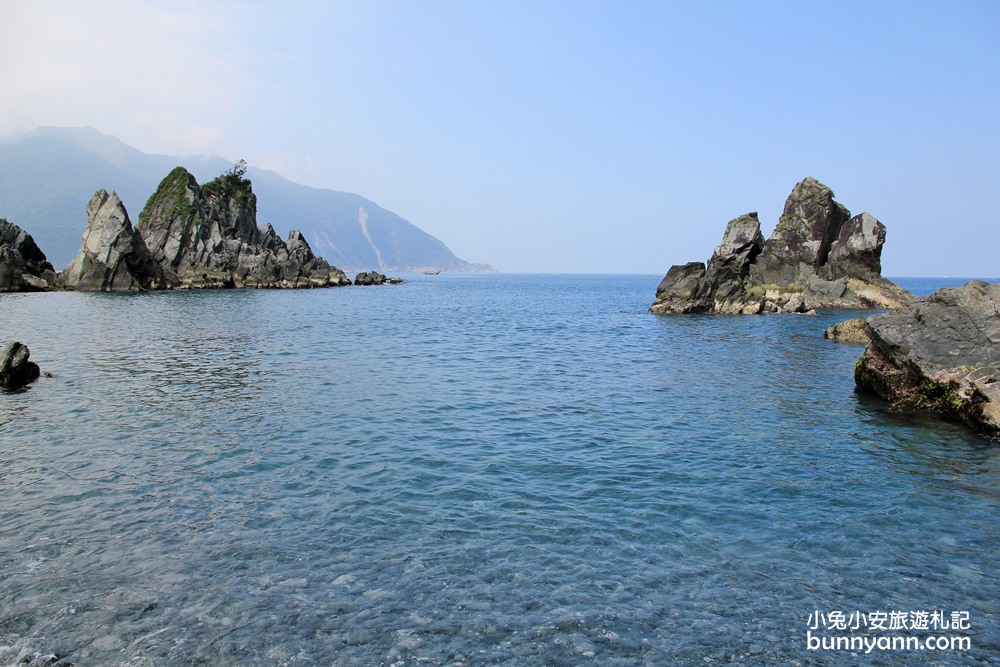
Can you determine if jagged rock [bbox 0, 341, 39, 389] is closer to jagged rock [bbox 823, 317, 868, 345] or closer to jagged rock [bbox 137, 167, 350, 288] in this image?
jagged rock [bbox 823, 317, 868, 345]

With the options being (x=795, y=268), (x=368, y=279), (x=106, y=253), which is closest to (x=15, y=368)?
(x=106, y=253)

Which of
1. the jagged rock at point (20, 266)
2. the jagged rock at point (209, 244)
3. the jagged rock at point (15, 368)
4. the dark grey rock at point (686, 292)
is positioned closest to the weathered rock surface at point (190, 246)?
the jagged rock at point (209, 244)

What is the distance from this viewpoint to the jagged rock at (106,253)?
9381cm

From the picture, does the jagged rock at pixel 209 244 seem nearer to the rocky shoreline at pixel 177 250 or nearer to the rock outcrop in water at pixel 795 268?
the rocky shoreline at pixel 177 250

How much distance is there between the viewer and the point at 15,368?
2550 centimetres

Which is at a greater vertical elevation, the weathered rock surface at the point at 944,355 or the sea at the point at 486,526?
the weathered rock surface at the point at 944,355

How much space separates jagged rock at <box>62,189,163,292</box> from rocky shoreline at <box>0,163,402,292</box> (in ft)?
0.44

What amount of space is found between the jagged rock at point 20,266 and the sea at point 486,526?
8324cm

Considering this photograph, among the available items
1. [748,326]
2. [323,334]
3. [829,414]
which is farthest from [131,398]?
[748,326]

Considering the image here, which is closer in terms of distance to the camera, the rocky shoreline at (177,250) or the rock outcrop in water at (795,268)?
the rock outcrop in water at (795,268)

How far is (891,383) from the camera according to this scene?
2353cm

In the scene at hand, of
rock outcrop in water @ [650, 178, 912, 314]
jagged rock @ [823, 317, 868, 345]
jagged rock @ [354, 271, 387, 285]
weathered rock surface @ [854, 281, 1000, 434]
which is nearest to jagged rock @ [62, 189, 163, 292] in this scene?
jagged rock @ [354, 271, 387, 285]

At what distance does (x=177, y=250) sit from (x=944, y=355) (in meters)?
120

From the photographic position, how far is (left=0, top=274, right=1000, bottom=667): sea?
8344 millimetres
